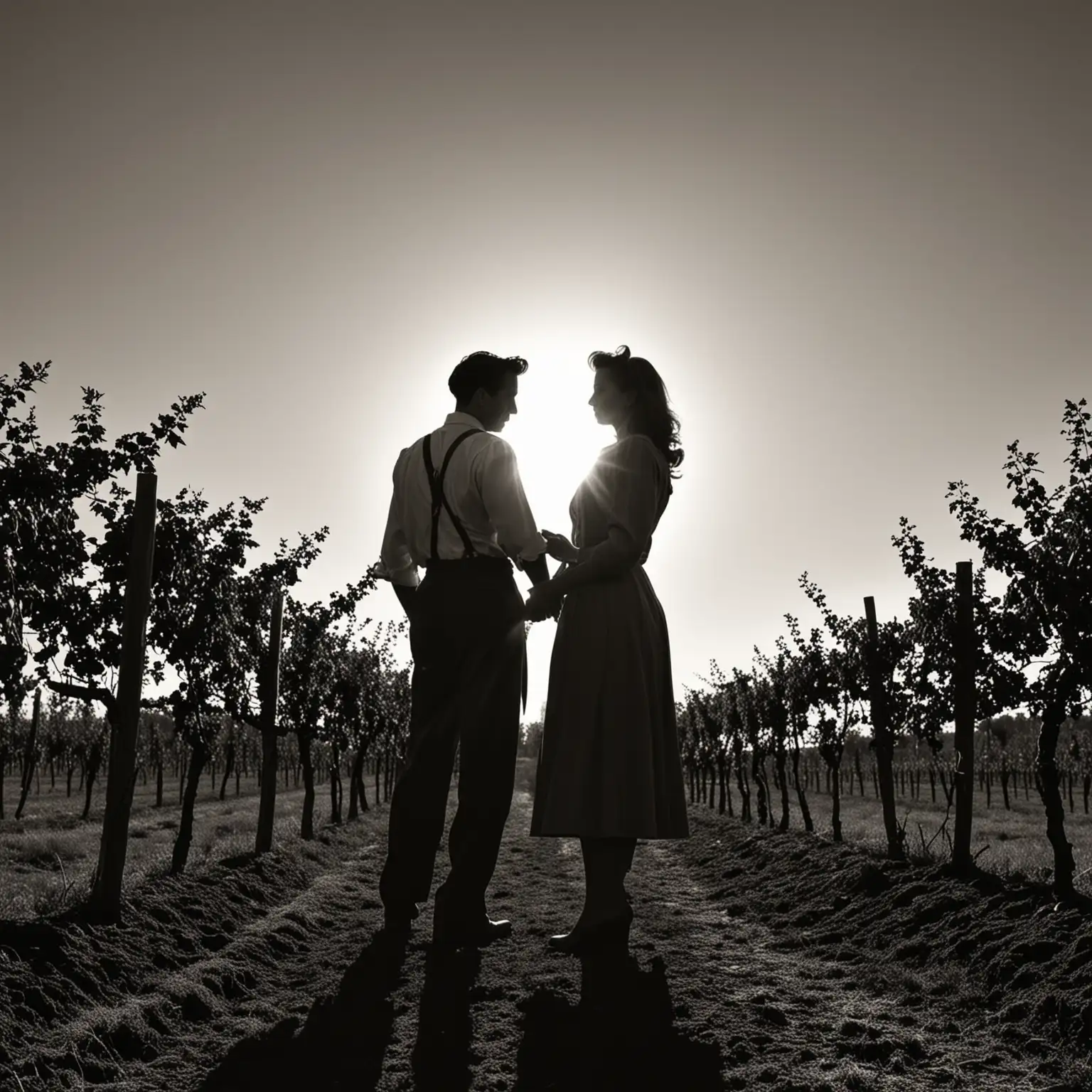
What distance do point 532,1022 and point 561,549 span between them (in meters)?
1.97

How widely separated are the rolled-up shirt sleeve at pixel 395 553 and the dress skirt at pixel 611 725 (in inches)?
31.6

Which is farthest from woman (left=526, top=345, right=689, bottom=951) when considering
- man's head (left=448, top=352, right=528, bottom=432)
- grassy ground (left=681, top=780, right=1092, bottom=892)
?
grassy ground (left=681, top=780, right=1092, bottom=892)

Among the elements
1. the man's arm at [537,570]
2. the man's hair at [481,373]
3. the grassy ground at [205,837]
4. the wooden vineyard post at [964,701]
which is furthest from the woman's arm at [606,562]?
the wooden vineyard post at [964,701]

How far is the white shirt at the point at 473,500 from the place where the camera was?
3.63 metres

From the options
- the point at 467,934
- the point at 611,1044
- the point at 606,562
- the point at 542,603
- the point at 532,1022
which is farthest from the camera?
the point at 542,603

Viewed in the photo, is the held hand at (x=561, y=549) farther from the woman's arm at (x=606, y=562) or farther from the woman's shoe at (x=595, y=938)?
the woman's shoe at (x=595, y=938)

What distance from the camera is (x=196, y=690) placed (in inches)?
321

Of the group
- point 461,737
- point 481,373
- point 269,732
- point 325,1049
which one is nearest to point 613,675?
point 461,737

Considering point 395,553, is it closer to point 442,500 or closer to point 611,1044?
point 442,500

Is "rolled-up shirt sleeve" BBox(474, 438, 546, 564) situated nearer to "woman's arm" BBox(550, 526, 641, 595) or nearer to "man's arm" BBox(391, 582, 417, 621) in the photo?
"woman's arm" BBox(550, 526, 641, 595)

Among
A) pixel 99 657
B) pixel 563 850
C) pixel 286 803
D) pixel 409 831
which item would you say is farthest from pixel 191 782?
pixel 286 803

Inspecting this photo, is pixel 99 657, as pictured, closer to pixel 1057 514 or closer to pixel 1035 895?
pixel 1035 895

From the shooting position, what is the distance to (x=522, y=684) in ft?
12.3

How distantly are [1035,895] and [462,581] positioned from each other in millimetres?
4117
